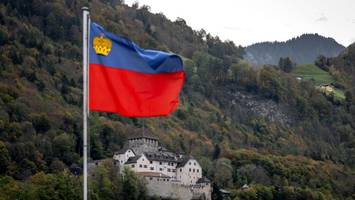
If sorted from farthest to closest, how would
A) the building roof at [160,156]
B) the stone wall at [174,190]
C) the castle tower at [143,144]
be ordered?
the castle tower at [143,144]
the building roof at [160,156]
the stone wall at [174,190]

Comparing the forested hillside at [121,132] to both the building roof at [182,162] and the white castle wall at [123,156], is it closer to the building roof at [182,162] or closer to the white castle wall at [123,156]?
the white castle wall at [123,156]

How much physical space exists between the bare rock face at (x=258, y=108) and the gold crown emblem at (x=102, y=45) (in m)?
167

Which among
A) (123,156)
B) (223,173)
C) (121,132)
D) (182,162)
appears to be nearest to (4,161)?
(123,156)

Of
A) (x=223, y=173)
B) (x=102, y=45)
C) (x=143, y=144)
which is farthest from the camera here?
(x=223, y=173)

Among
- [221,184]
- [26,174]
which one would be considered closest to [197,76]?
[221,184]

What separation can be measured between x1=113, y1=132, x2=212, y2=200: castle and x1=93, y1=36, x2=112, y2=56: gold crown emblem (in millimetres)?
78209

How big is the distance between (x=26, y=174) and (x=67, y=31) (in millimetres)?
84677

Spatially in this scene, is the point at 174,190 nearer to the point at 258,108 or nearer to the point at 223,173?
the point at 223,173

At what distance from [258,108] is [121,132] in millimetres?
72143

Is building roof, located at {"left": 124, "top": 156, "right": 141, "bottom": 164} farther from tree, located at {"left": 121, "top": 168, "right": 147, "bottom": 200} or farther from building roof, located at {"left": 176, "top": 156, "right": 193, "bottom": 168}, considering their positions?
tree, located at {"left": 121, "top": 168, "right": 147, "bottom": 200}

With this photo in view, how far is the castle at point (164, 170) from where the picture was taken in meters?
102

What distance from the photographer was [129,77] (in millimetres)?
22547

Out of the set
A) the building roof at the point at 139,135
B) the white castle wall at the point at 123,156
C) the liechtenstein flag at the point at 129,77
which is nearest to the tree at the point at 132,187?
the white castle wall at the point at 123,156

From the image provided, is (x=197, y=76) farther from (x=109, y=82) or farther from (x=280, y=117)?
(x=109, y=82)
